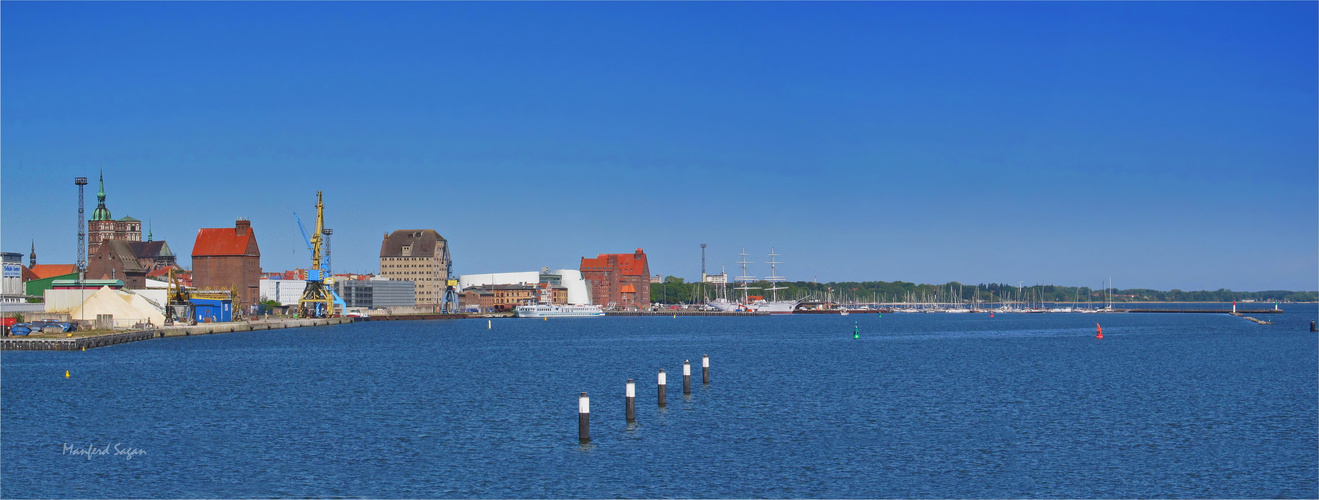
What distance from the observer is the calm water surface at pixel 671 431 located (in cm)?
2620

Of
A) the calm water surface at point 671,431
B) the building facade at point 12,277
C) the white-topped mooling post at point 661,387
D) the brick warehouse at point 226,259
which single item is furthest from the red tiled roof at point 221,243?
the white-topped mooling post at point 661,387

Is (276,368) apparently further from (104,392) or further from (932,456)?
(932,456)

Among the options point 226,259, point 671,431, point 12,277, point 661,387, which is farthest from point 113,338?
point 226,259

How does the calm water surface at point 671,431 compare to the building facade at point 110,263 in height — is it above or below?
below

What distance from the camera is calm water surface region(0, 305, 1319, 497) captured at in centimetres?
2620

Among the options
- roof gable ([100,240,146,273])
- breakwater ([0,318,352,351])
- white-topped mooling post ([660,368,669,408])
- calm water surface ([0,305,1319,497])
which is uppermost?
roof gable ([100,240,146,273])

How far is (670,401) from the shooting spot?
1698 inches

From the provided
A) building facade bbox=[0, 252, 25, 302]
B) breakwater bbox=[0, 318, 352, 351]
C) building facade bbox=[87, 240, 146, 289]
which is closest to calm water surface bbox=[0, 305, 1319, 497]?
breakwater bbox=[0, 318, 352, 351]

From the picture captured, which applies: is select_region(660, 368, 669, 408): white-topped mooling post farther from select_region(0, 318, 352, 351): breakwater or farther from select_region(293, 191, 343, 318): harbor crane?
select_region(293, 191, 343, 318): harbor crane

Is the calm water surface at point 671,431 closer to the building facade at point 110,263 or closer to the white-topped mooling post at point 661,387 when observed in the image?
the white-topped mooling post at point 661,387

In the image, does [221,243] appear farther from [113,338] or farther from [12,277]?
[113,338]

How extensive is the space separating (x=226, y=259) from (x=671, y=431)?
17107cm

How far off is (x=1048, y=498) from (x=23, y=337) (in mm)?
78273

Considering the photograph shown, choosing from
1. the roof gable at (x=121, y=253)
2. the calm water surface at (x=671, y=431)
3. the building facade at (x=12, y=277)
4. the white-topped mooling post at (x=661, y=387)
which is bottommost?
the calm water surface at (x=671, y=431)
